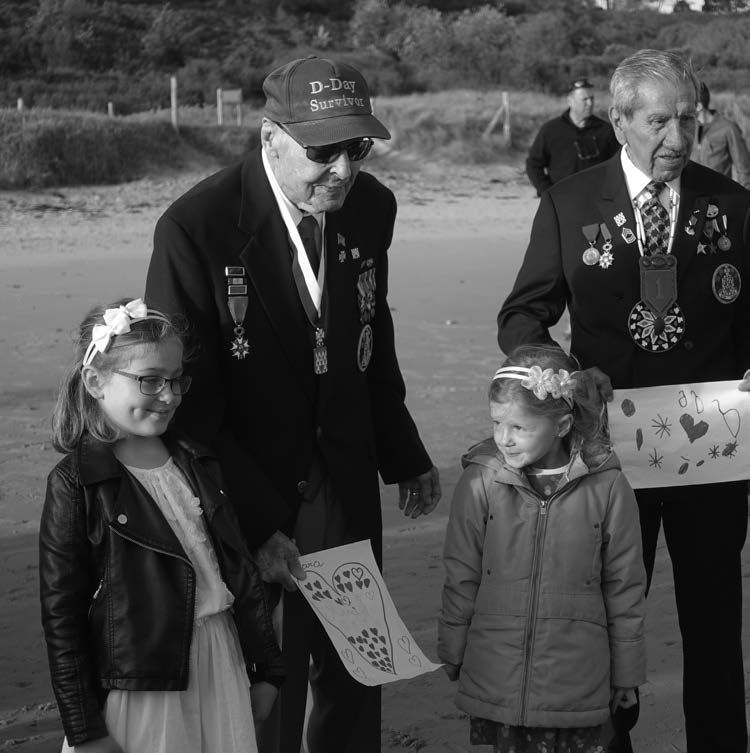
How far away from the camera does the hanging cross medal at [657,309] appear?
152 inches

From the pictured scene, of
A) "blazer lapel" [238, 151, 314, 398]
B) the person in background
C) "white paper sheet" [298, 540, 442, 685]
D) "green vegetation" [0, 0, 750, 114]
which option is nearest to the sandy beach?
"white paper sheet" [298, 540, 442, 685]

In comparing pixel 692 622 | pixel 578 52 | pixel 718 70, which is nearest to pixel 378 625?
pixel 692 622

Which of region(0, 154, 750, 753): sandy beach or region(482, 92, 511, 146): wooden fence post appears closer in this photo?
region(0, 154, 750, 753): sandy beach

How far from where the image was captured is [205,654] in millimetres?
3174

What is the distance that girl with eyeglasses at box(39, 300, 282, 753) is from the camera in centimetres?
301

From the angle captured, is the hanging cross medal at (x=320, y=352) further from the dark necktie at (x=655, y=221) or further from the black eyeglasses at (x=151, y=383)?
the dark necktie at (x=655, y=221)

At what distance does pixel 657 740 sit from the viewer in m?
4.71

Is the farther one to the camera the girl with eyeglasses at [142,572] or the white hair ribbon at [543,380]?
the white hair ribbon at [543,380]

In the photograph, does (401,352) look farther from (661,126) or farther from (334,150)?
(334,150)

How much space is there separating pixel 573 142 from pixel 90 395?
375 inches

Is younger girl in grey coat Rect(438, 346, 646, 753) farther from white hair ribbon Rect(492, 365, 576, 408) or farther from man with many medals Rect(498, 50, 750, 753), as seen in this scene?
man with many medals Rect(498, 50, 750, 753)

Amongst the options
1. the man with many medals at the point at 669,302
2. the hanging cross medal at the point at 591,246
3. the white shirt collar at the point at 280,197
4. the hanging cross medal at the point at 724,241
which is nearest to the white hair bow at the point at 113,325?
the white shirt collar at the point at 280,197

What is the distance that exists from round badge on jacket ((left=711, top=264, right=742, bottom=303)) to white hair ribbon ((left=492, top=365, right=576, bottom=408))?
1.84ft

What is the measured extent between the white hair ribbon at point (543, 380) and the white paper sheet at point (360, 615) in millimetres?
627
